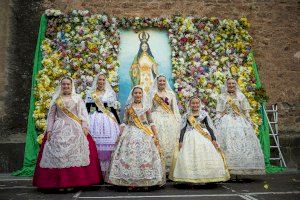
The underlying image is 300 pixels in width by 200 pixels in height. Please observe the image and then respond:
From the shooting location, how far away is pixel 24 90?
27.1ft

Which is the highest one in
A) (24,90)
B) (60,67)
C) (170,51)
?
(170,51)

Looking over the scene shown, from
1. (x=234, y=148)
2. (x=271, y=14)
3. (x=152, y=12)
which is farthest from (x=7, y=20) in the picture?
(x=271, y=14)

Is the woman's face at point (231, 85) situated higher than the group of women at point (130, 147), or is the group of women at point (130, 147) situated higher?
the woman's face at point (231, 85)

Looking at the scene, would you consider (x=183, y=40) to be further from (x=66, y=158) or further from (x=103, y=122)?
(x=66, y=158)

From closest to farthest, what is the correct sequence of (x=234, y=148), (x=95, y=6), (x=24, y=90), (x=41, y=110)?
(x=234, y=148)
(x=41, y=110)
(x=24, y=90)
(x=95, y=6)

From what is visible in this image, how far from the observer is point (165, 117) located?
255 inches

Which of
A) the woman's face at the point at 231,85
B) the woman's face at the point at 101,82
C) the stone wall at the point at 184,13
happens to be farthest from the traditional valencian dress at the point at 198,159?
the stone wall at the point at 184,13

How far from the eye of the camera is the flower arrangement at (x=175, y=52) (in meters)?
8.14

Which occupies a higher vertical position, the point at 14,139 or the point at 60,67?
the point at 60,67

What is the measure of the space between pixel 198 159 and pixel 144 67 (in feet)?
12.7

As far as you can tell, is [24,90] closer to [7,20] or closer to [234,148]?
[7,20]

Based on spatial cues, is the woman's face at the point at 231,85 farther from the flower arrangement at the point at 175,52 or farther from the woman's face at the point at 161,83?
the flower arrangement at the point at 175,52

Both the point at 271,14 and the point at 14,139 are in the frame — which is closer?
the point at 14,139

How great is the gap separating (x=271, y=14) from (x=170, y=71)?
330 cm
